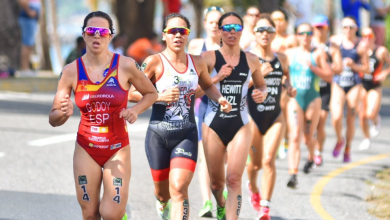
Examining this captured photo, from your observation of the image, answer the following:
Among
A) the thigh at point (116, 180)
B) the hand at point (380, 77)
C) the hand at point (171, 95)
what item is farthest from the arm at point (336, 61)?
the thigh at point (116, 180)

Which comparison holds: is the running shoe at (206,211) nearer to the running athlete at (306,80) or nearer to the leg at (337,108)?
the running athlete at (306,80)

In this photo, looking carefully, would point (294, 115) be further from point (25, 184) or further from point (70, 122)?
point (70, 122)

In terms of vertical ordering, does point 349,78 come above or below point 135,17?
below

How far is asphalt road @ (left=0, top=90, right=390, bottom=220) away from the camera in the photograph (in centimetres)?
935

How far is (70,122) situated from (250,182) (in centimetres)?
799

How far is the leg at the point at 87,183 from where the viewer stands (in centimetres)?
669

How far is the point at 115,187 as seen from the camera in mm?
6691

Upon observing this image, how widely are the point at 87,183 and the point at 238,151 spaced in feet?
6.46

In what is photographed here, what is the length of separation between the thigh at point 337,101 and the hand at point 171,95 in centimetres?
671

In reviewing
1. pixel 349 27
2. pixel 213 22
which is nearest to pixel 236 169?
pixel 213 22

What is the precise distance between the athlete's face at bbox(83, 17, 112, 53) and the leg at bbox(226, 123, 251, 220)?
1982mm

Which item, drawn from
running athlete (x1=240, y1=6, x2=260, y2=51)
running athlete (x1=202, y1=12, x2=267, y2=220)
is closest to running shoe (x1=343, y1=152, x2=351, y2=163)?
running athlete (x1=240, y1=6, x2=260, y2=51)

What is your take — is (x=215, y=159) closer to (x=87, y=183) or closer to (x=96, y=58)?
(x=87, y=183)

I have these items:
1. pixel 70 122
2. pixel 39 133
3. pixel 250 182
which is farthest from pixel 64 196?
pixel 70 122
